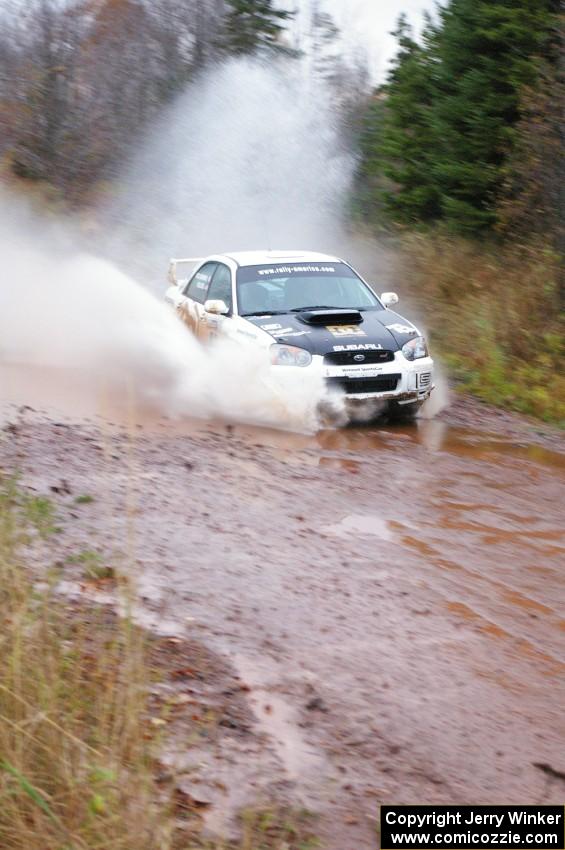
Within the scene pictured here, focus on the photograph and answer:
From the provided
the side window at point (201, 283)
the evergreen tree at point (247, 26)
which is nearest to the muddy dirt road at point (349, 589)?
the side window at point (201, 283)

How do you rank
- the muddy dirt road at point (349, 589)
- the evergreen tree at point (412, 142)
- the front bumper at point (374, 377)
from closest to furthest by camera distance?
the muddy dirt road at point (349, 589) → the front bumper at point (374, 377) → the evergreen tree at point (412, 142)

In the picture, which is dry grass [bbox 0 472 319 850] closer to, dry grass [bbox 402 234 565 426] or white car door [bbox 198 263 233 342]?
white car door [bbox 198 263 233 342]

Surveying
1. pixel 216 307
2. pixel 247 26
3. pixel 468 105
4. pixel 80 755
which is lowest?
pixel 216 307

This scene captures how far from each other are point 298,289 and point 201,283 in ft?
4.77

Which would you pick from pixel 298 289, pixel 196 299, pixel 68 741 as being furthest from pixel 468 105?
pixel 68 741

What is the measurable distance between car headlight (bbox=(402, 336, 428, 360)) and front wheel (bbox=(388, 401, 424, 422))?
43cm

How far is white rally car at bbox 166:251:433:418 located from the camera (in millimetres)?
9570

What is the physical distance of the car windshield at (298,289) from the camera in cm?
1057

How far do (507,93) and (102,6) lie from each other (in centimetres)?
1578

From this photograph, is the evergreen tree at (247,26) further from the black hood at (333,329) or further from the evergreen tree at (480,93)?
the black hood at (333,329)

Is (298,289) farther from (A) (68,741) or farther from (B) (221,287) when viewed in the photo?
(A) (68,741)

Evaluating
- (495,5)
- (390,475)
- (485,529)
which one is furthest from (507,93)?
(485,529)

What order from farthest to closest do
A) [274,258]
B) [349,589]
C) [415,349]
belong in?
[274,258] < [415,349] < [349,589]

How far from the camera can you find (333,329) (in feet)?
32.5
